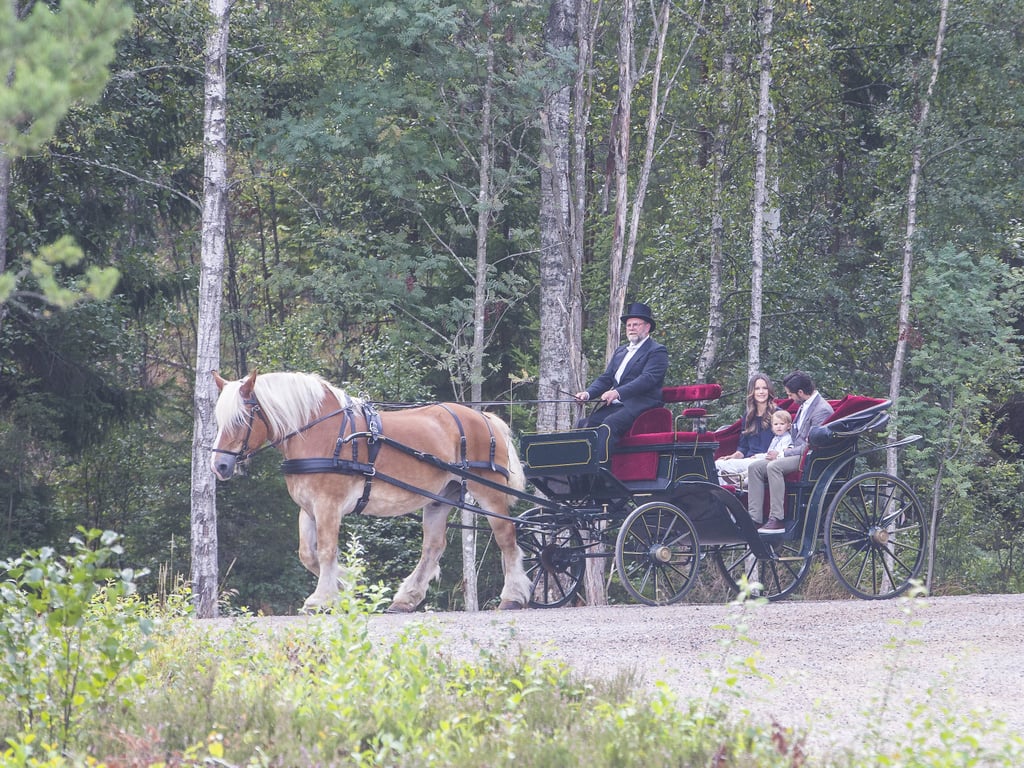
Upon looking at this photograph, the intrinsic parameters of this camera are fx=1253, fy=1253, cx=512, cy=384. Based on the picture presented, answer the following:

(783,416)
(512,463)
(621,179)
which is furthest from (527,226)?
(783,416)

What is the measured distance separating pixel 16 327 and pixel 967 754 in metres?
14.1

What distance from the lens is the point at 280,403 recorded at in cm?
949

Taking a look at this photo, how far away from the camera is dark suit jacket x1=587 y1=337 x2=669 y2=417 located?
10.5 meters

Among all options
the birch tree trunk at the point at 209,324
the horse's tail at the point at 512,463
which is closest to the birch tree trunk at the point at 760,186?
the horse's tail at the point at 512,463

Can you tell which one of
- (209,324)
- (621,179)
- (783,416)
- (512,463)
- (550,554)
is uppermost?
(621,179)

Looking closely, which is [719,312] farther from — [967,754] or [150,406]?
[967,754]

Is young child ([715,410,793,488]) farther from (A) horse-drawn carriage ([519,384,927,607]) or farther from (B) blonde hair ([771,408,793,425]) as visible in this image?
(A) horse-drawn carriage ([519,384,927,607])

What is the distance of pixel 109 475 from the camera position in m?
22.0

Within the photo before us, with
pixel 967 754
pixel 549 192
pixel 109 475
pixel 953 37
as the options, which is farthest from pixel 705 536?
pixel 109 475

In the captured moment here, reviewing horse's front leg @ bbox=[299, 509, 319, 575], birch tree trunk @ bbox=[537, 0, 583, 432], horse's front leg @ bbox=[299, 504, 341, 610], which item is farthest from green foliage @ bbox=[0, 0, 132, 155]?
birch tree trunk @ bbox=[537, 0, 583, 432]

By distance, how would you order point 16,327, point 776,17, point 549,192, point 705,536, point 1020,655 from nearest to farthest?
1. point 1020,655
2. point 705,536
3. point 16,327
4. point 549,192
5. point 776,17

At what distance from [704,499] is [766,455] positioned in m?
0.73

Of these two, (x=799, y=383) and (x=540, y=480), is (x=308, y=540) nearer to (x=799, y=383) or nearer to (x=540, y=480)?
(x=540, y=480)

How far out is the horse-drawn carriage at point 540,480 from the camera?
959 cm
